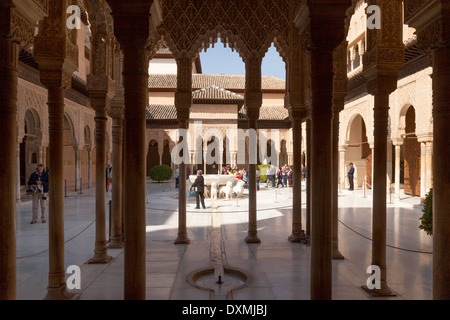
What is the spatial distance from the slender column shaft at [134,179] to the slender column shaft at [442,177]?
7.93ft

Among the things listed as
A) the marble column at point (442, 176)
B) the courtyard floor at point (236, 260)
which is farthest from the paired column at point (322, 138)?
the courtyard floor at point (236, 260)

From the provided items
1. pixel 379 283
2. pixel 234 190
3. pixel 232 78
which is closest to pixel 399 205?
pixel 234 190

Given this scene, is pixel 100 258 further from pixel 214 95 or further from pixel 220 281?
pixel 214 95

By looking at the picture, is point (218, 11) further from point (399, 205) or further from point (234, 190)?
point (399, 205)

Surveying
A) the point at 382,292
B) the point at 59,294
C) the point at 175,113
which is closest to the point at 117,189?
the point at 59,294

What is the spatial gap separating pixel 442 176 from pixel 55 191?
3.74m

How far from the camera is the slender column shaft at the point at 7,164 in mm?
2322

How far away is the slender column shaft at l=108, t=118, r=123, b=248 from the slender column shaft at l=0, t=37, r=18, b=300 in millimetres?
3125

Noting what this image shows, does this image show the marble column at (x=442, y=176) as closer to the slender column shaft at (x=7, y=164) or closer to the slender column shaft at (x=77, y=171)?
the slender column shaft at (x=7, y=164)

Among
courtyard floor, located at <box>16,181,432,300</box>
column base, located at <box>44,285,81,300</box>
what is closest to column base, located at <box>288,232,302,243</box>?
courtyard floor, located at <box>16,181,432,300</box>

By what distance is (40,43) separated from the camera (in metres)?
3.45

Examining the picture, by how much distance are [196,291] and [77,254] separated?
8.93ft

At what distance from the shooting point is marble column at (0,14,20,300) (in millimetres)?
2314

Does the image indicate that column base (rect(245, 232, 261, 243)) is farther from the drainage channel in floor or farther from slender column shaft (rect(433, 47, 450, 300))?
slender column shaft (rect(433, 47, 450, 300))
